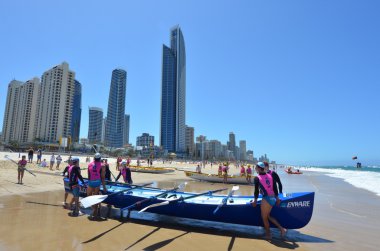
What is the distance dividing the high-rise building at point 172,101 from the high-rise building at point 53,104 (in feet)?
220

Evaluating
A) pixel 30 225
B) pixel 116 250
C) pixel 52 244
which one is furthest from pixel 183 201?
pixel 30 225

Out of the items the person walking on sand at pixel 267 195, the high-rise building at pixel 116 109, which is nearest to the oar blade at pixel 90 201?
the person walking on sand at pixel 267 195

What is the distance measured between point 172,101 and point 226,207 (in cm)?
15518

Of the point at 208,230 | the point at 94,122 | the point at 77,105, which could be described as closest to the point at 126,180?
the point at 208,230

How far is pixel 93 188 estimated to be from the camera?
8.10 meters

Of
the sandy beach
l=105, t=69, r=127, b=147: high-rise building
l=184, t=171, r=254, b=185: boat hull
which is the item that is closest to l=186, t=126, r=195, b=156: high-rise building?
l=105, t=69, r=127, b=147: high-rise building

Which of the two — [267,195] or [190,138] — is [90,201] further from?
[190,138]

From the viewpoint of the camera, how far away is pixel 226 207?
6.79 metres

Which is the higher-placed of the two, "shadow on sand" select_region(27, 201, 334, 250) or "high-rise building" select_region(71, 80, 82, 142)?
"high-rise building" select_region(71, 80, 82, 142)

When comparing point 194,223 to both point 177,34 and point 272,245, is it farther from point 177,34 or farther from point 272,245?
point 177,34

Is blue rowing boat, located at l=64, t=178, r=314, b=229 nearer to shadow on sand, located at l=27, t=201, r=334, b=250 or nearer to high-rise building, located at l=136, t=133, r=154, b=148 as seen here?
shadow on sand, located at l=27, t=201, r=334, b=250

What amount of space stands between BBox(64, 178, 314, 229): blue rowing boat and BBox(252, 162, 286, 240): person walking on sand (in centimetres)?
18

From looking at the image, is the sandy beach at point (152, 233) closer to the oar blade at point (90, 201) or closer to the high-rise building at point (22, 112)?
the oar blade at point (90, 201)

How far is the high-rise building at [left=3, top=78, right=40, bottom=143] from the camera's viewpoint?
10612 centimetres
